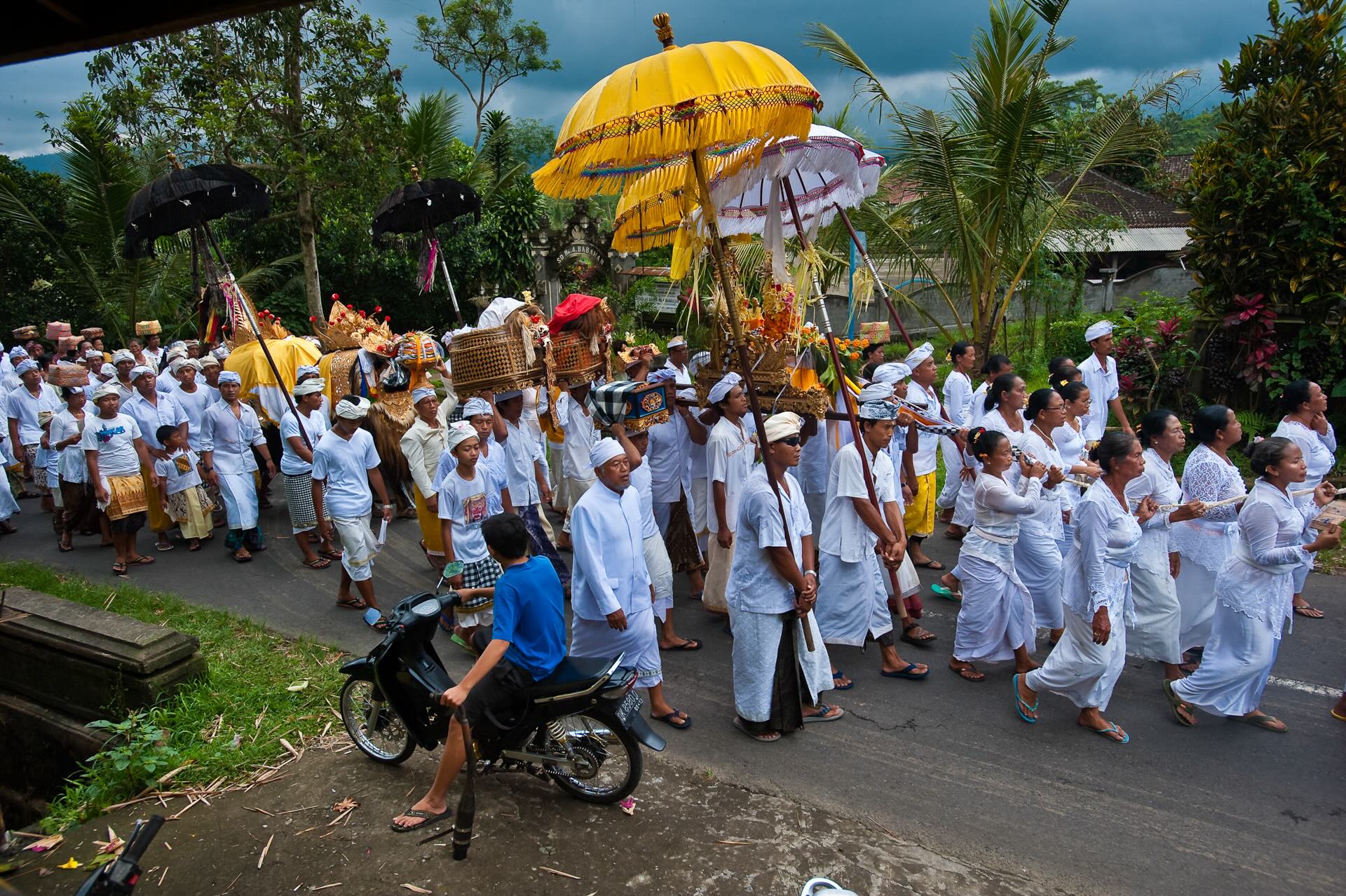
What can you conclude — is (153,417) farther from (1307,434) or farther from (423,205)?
(1307,434)

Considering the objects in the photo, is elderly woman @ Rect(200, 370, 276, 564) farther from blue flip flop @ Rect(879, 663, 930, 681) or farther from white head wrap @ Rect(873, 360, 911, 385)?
blue flip flop @ Rect(879, 663, 930, 681)

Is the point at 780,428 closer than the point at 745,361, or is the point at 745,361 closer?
the point at 780,428

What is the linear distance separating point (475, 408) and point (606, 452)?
1.98 metres

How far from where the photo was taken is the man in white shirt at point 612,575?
15.9ft

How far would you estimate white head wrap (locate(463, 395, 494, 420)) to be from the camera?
657 cm

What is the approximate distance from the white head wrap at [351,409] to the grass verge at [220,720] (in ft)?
5.89

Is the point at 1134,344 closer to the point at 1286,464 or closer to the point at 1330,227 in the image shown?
the point at 1330,227

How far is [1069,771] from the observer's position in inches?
187

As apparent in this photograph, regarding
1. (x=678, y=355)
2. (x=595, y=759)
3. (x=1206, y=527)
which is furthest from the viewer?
(x=678, y=355)

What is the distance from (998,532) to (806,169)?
3378 mm

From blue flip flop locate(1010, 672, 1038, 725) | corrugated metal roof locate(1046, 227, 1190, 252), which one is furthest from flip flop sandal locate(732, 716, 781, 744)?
corrugated metal roof locate(1046, 227, 1190, 252)

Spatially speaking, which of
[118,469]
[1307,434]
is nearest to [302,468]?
[118,469]

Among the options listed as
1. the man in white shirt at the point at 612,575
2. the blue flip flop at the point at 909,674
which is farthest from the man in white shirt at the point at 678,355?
the man in white shirt at the point at 612,575

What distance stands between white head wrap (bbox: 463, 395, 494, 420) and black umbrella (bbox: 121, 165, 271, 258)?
4478 millimetres
